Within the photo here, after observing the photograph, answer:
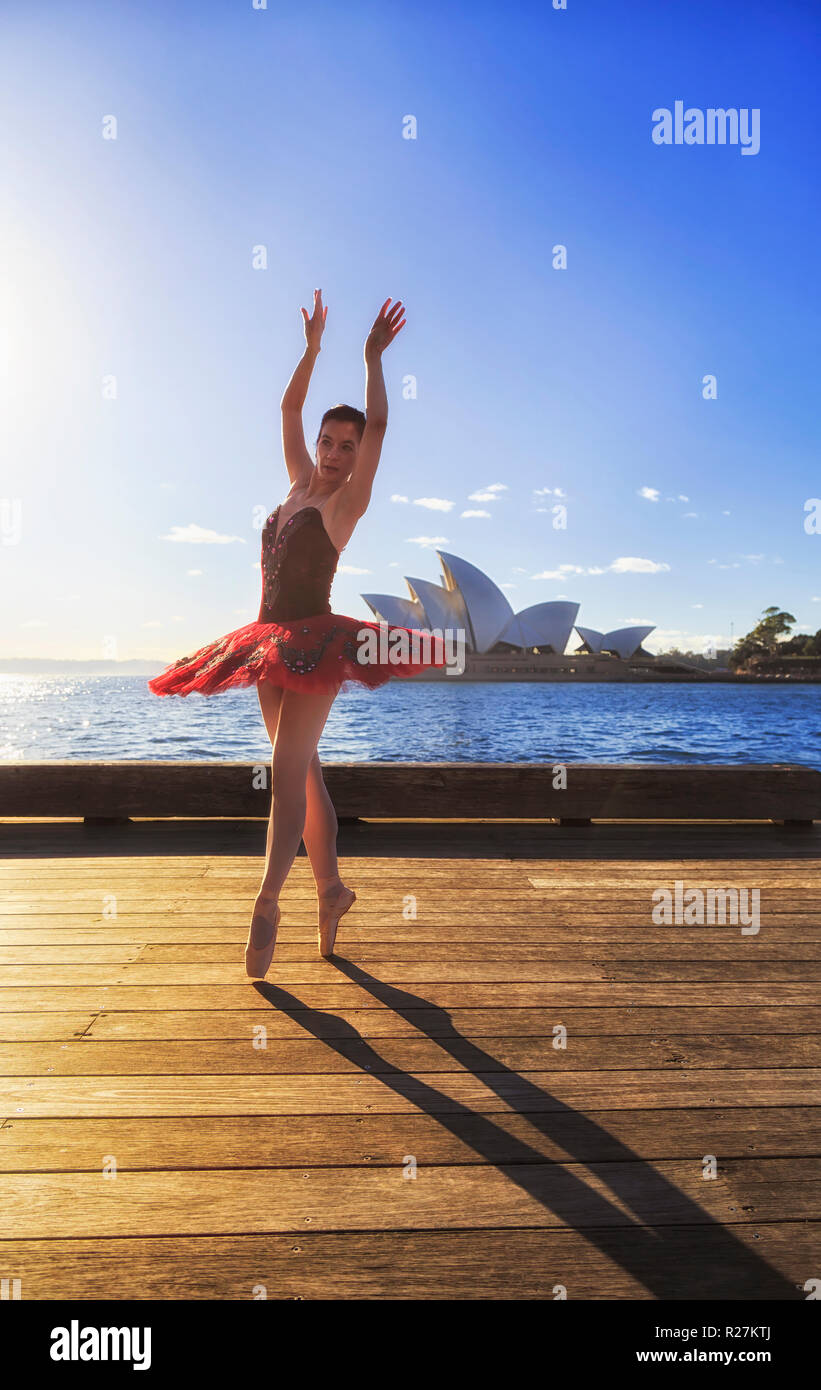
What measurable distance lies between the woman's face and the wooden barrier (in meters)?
1.91

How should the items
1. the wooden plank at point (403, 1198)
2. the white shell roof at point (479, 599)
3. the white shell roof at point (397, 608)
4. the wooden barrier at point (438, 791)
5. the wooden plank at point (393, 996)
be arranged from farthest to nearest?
the white shell roof at point (397, 608)
the white shell roof at point (479, 599)
the wooden barrier at point (438, 791)
the wooden plank at point (393, 996)
the wooden plank at point (403, 1198)

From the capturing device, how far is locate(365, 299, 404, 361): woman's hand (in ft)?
6.31

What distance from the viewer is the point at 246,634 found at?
2.07 meters

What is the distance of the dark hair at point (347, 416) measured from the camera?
2018 mm

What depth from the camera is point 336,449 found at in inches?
78.6

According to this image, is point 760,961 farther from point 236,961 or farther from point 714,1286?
Result: point 236,961

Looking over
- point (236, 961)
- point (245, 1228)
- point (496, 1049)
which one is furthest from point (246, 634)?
point (245, 1228)

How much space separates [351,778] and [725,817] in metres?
1.95

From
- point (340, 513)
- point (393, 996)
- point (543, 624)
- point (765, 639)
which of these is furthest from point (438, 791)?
point (765, 639)

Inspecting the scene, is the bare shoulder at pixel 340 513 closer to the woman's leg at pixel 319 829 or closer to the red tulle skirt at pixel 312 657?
the red tulle skirt at pixel 312 657

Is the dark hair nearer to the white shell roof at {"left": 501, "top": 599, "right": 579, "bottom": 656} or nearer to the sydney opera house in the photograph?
the sydney opera house

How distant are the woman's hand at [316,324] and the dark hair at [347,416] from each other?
0.85ft

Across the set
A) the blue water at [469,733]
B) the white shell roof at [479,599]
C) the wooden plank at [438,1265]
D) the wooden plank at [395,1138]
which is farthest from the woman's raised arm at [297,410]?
the white shell roof at [479,599]
